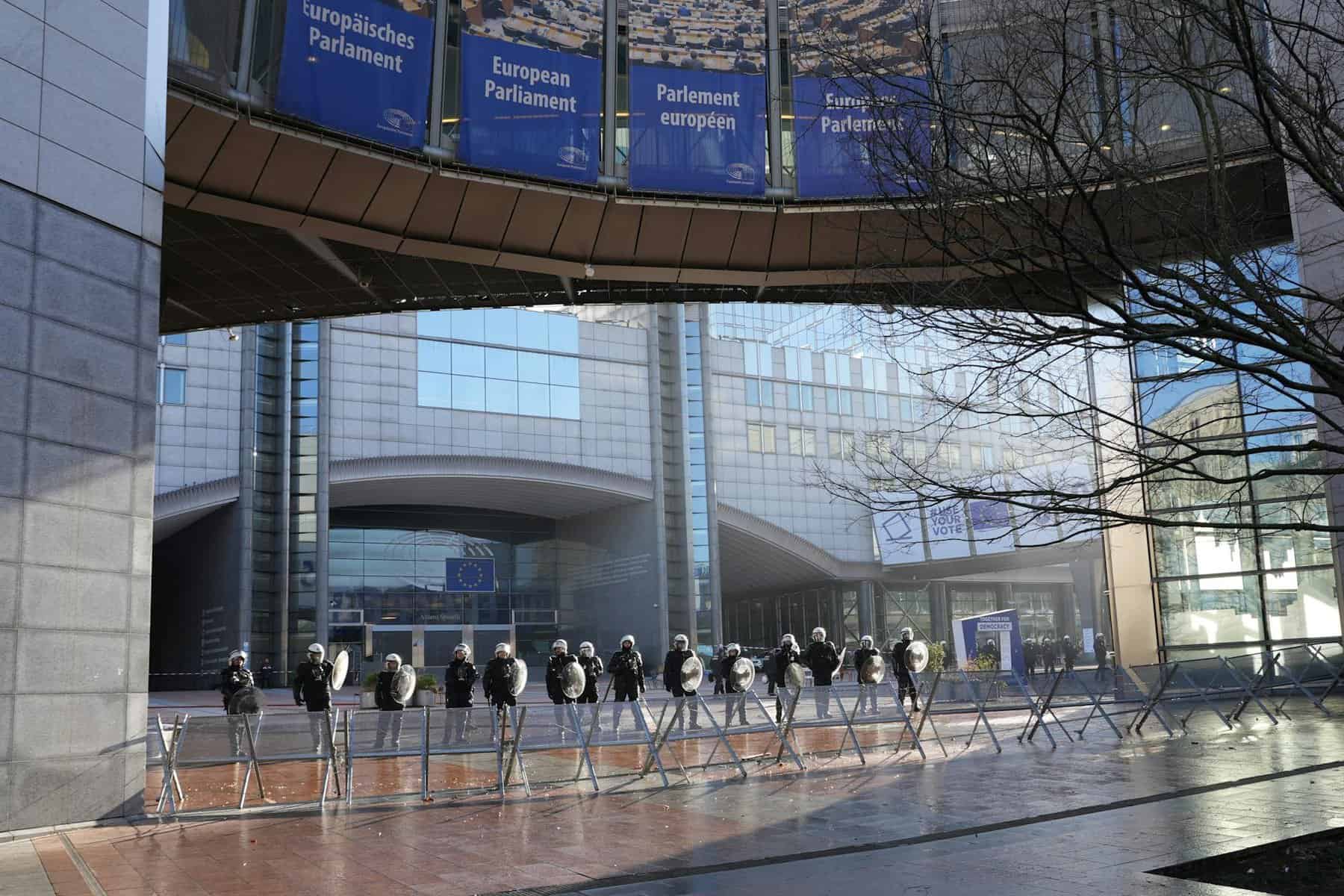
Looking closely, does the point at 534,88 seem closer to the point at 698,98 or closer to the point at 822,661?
the point at 698,98

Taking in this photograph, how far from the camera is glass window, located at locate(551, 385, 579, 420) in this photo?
2248 inches

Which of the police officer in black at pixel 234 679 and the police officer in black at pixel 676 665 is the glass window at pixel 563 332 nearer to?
the police officer in black at pixel 676 665

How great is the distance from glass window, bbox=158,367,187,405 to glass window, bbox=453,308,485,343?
12291 mm

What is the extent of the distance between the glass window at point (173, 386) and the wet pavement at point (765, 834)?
37035 millimetres

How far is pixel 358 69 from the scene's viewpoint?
15164 mm

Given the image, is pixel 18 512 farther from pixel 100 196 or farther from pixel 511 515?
pixel 511 515

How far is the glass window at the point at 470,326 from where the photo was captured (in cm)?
5422

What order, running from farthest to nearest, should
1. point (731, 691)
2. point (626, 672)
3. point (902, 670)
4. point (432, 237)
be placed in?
point (902, 670)
point (731, 691)
point (626, 672)
point (432, 237)

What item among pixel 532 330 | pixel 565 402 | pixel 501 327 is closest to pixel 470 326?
pixel 501 327

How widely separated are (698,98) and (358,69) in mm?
5050

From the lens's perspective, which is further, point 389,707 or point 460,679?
point 389,707

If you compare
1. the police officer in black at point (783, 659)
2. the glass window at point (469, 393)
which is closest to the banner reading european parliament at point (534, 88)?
the police officer in black at point (783, 659)

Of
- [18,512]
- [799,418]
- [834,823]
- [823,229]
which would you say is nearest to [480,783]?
[834,823]

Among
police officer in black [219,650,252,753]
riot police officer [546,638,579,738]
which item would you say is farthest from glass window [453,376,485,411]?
police officer in black [219,650,252,753]
